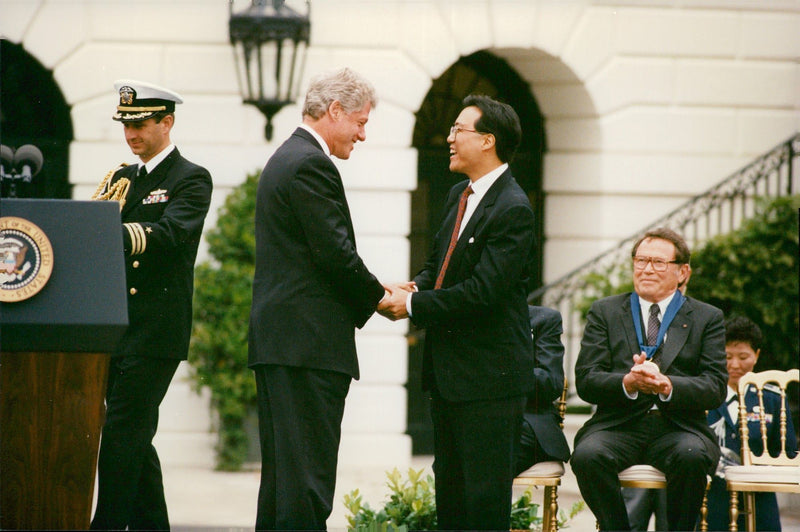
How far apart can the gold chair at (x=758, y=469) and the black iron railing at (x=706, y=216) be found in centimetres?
287

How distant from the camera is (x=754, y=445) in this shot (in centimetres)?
592

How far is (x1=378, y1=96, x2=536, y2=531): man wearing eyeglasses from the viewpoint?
4379 millimetres

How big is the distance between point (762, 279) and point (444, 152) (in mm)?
3012

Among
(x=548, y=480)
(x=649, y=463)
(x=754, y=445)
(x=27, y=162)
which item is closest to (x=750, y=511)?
(x=754, y=445)

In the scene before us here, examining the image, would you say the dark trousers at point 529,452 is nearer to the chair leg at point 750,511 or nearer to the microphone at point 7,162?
the chair leg at point 750,511

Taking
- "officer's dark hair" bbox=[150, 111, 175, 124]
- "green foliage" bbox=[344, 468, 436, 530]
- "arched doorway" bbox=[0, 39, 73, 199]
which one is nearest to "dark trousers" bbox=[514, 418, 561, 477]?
"green foliage" bbox=[344, 468, 436, 530]

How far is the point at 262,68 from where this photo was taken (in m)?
8.32

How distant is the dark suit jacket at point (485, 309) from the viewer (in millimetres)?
4379

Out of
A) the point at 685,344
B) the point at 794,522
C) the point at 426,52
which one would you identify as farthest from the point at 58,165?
the point at 794,522

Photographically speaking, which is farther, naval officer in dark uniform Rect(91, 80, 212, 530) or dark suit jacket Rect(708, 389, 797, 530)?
dark suit jacket Rect(708, 389, 797, 530)

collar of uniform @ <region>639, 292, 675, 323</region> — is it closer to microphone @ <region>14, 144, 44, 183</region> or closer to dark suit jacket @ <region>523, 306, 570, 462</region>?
dark suit jacket @ <region>523, 306, 570, 462</region>

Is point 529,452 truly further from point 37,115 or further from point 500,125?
point 37,115

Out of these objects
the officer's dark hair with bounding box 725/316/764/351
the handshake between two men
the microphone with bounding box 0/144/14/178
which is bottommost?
the officer's dark hair with bounding box 725/316/764/351

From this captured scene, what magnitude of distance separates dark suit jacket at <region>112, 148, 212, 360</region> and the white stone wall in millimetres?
3889
